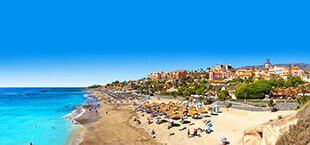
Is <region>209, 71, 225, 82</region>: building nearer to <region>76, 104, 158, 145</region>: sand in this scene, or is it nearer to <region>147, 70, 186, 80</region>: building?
<region>147, 70, 186, 80</region>: building

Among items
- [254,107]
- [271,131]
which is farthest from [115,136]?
[254,107]

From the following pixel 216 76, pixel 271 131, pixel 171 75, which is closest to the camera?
pixel 271 131

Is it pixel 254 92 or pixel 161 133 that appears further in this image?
pixel 254 92

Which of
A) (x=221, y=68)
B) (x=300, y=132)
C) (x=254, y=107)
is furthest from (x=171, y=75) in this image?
(x=300, y=132)

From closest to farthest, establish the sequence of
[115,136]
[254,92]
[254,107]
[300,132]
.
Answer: [300,132] → [115,136] → [254,107] → [254,92]

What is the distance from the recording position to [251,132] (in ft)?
31.0

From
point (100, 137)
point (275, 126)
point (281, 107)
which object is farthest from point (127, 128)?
point (281, 107)

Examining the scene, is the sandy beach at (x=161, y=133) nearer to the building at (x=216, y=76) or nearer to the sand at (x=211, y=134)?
the sand at (x=211, y=134)

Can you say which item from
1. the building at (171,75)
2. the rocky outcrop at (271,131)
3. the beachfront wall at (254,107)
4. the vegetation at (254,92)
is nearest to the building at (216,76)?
the building at (171,75)

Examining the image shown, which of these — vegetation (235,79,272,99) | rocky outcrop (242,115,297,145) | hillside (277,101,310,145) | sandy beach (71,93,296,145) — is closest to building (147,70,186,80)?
vegetation (235,79,272,99)

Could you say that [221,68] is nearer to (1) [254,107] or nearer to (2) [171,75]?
(2) [171,75]

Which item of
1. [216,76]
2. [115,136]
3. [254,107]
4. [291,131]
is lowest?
[115,136]

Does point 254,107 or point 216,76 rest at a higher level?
point 216,76

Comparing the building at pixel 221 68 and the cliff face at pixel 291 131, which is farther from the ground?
the building at pixel 221 68
